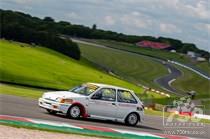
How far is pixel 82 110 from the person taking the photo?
2078 cm

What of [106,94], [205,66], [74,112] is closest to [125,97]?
[106,94]

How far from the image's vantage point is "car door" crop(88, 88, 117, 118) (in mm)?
21047

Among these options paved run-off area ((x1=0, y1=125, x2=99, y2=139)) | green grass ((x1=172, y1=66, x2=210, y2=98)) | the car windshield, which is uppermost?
green grass ((x1=172, y1=66, x2=210, y2=98))

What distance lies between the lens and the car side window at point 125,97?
21781 mm

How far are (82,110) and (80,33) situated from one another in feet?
469

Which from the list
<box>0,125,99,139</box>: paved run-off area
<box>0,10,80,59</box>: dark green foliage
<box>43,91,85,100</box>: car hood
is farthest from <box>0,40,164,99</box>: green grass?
<box>0,125,99,139</box>: paved run-off area

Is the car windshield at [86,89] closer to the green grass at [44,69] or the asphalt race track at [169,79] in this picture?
the green grass at [44,69]

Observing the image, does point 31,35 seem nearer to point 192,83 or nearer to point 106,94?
point 192,83

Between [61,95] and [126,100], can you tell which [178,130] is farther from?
[61,95]

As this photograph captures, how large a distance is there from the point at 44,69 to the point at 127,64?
112ft

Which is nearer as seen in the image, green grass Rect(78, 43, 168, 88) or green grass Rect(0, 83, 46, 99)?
green grass Rect(0, 83, 46, 99)

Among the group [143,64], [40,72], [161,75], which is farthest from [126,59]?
[40,72]

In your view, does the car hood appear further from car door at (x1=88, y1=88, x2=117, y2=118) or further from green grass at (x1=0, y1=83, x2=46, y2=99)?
green grass at (x1=0, y1=83, x2=46, y2=99)

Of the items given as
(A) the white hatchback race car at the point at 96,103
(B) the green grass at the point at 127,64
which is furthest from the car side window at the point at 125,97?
(B) the green grass at the point at 127,64
